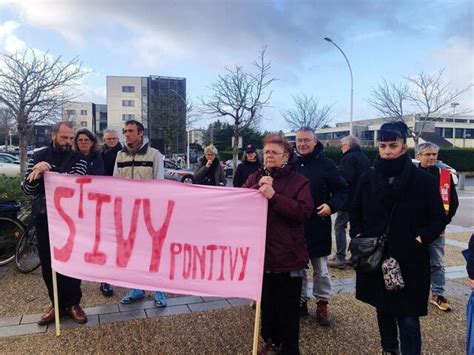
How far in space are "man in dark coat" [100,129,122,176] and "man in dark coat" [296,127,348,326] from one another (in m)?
2.79

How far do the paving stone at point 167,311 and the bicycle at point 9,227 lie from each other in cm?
273

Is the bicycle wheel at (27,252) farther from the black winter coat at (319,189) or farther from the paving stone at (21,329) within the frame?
the black winter coat at (319,189)

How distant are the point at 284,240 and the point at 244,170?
305 centimetres

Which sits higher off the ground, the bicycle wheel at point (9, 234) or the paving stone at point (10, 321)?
the bicycle wheel at point (9, 234)

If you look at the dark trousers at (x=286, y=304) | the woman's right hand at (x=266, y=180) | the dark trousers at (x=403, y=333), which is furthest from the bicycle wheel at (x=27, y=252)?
the dark trousers at (x=403, y=333)

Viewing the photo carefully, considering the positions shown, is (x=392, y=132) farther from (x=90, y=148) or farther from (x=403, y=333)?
(x=90, y=148)

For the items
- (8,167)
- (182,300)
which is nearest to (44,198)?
(182,300)

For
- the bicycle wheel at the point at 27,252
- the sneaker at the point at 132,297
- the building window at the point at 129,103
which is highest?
the building window at the point at 129,103

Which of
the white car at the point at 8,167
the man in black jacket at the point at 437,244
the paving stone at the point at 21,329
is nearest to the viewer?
the paving stone at the point at 21,329

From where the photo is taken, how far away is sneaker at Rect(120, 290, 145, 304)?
4.53 metres

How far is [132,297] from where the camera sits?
4.57 meters

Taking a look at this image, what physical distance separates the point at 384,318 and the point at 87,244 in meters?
2.52

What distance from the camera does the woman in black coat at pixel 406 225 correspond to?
2.89 m

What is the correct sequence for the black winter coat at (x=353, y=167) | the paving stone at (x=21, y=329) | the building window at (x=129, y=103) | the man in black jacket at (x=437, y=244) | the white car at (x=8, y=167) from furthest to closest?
the building window at (x=129, y=103) < the white car at (x=8, y=167) < the black winter coat at (x=353, y=167) < the man in black jacket at (x=437, y=244) < the paving stone at (x=21, y=329)
